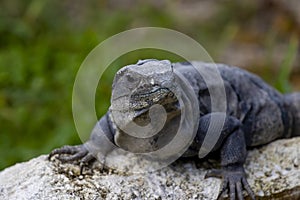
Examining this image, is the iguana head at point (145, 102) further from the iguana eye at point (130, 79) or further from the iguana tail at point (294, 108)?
the iguana tail at point (294, 108)

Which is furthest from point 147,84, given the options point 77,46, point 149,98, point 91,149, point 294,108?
point 77,46

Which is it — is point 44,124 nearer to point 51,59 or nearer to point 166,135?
point 51,59

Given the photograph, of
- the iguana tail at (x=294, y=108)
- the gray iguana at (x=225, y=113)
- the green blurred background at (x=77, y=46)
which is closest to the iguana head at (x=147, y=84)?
the gray iguana at (x=225, y=113)

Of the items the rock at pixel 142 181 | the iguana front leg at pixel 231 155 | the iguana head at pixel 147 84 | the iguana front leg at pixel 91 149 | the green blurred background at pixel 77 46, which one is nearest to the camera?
the iguana head at pixel 147 84

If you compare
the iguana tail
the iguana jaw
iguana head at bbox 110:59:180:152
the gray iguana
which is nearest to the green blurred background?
the iguana tail

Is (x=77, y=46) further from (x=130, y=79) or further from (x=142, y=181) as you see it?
(x=130, y=79)

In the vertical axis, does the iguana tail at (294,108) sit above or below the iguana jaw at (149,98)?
below

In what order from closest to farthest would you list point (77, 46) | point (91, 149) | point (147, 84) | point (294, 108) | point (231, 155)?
point (147, 84)
point (231, 155)
point (91, 149)
point (294, 108)
point (77, 46)

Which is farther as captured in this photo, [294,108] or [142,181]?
[294,108]
